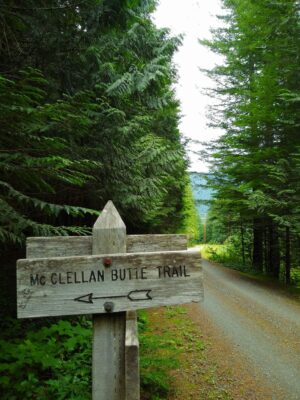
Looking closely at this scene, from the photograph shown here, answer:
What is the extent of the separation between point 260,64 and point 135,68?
1021 cm

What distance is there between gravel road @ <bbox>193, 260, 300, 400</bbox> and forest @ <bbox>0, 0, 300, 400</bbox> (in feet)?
6.36

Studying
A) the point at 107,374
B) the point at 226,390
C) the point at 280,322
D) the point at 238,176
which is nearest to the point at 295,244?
the point at 238,176

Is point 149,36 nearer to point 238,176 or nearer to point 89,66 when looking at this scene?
point 89,66

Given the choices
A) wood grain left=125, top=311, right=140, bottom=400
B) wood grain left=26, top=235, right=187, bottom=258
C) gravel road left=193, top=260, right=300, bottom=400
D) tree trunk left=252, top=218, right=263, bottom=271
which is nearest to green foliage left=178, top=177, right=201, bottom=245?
gravel road left=193, top=260, right=300, bottom=400

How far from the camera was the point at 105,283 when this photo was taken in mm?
1920

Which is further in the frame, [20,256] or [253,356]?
[20,256]

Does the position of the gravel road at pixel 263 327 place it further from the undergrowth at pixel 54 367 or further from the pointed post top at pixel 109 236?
the pointed post top at pixel 109 236

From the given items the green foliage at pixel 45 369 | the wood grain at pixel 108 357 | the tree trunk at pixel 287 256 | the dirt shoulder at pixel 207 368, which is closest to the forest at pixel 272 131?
the tree trunk at pixel 287 256

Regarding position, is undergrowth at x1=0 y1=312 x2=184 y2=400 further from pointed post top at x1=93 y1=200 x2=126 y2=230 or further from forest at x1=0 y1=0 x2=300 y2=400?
pointed post top at x1=93 y1=200 x2=126 y2=230

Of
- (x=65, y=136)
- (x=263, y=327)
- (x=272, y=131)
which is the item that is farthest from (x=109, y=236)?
(x=272, y=131)

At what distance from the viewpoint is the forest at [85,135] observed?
3.86 m

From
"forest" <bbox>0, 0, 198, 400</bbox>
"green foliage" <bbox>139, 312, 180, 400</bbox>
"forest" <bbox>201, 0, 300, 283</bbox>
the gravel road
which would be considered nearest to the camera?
"forest" <bbox>0, 0, 198, 400</bbox>

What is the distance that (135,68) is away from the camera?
6.32 metres

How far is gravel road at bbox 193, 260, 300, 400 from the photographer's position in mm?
4918
